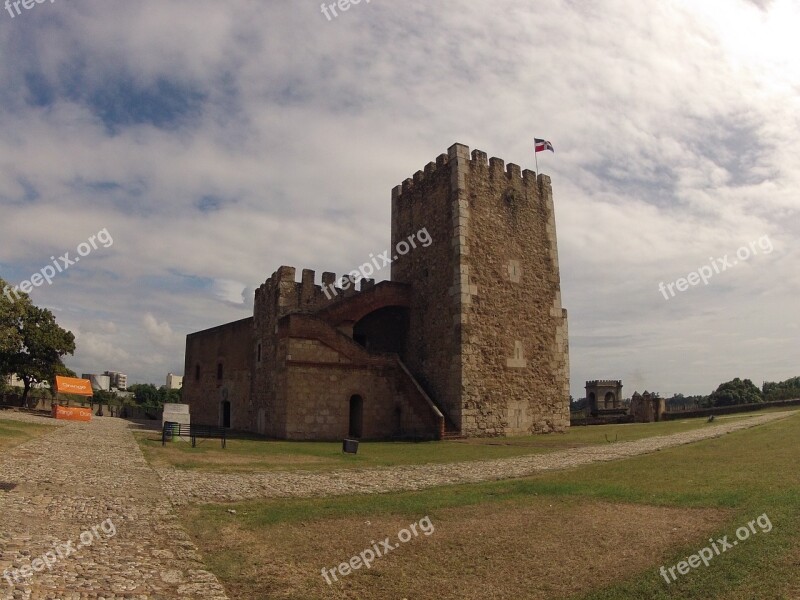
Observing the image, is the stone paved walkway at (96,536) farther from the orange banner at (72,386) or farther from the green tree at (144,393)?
the green tree at (144,393)

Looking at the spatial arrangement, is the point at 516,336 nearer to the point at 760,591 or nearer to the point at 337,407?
the point at 337,407

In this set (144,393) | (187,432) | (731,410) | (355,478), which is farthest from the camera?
(144,393)

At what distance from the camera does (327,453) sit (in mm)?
17906

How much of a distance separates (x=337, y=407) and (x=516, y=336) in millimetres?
8327

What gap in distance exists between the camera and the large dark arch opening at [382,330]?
29156 mm

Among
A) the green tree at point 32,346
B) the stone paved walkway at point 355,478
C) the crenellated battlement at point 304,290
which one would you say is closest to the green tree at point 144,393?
the green tree at point 32,346

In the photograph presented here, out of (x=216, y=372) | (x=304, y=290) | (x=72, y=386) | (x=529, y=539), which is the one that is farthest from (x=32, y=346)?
(x=529, y=539)

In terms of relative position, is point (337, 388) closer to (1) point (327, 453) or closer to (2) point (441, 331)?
(2) point (441, 331)

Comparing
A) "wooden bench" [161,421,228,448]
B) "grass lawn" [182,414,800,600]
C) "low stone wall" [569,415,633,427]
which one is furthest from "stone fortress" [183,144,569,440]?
"grass lawn" [182,414,800,600]

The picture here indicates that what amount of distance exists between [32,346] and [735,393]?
61049 mm

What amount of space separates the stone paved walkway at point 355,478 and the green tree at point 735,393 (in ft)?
157

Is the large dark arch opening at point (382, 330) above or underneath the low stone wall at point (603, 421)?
above

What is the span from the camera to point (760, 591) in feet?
16.6

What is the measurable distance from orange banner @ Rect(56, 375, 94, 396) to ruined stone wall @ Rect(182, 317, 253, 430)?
23.0ft
